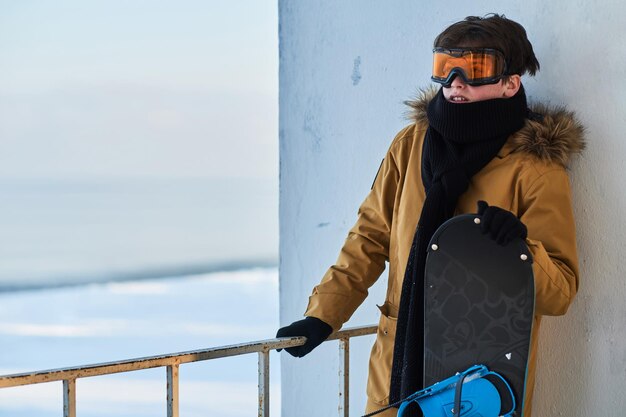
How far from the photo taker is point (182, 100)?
350 inches

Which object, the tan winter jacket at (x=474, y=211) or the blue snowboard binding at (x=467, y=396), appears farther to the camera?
the tan winter jacket at (x=474, y=211)

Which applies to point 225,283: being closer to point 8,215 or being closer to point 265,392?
point 8,215

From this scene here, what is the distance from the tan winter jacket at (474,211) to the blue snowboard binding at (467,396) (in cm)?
17

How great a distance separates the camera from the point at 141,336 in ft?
A: 21.1

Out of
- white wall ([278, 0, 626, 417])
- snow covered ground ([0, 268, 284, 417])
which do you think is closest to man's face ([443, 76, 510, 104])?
white wall ([278, 0, 626, 417])

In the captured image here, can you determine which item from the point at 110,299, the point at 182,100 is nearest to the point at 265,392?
the point at 110,299

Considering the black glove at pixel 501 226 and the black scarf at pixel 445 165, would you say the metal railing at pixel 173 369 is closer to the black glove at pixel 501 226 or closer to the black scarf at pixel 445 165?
the black scarf at pixel 445 165

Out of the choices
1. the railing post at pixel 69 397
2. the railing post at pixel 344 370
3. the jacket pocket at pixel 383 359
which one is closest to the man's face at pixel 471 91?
the jacket pocket at pixel 383 359

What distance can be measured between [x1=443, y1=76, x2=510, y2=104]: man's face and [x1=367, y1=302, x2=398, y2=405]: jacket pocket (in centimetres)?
47

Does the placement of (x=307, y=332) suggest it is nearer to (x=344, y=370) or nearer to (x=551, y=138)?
(x=344, y=370)

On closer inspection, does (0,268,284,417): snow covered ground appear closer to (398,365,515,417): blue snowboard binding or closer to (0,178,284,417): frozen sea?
(0,178,284,417): frozen sea

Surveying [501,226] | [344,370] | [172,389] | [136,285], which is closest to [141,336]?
[136,285]

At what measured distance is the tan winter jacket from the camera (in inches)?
60.4

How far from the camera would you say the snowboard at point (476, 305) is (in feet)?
4.76
